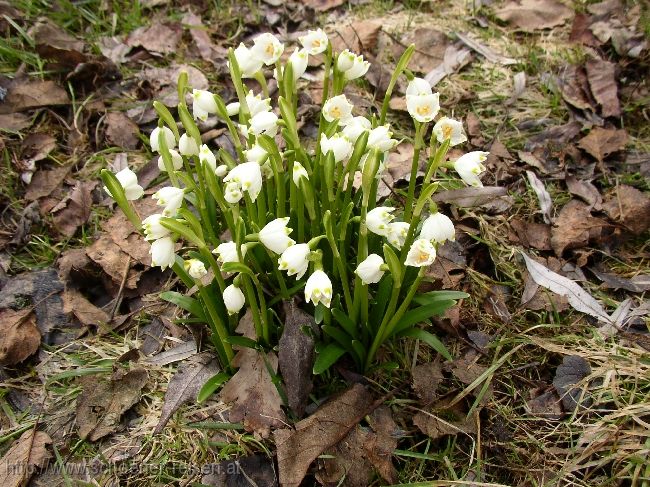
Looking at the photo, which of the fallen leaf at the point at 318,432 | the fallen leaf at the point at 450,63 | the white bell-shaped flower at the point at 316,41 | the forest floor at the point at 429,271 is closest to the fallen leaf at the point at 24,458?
the forest floor at the point at 429,271

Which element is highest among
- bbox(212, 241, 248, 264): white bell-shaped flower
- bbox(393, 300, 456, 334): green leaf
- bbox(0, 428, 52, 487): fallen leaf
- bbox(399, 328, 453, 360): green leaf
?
bbox(212, 241, 248, 264): white bell-shaped flower

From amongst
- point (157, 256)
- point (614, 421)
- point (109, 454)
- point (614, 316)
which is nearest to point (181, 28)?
point (157, 256)

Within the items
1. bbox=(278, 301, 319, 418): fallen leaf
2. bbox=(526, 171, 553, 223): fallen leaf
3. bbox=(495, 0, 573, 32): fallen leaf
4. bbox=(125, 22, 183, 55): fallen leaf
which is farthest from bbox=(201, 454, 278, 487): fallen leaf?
bbox=(495, 0, 573, 32): fallen leaf

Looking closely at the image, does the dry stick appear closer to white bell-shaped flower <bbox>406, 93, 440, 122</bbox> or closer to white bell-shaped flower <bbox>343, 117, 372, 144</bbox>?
white bell-shaped flower <bbox>343, 117, 372, 144</bbox>

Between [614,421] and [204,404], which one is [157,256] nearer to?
[204,404]

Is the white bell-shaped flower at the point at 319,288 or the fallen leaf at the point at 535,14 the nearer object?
the white bell-shaped flower at the point at 319,288

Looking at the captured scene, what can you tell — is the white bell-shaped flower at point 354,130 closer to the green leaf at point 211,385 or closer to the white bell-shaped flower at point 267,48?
the white bell-shaped flower at point 267,48

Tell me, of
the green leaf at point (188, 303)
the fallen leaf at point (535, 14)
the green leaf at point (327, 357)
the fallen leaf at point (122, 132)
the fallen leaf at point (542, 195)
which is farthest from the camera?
the fallen leaf at point (535, 14)
